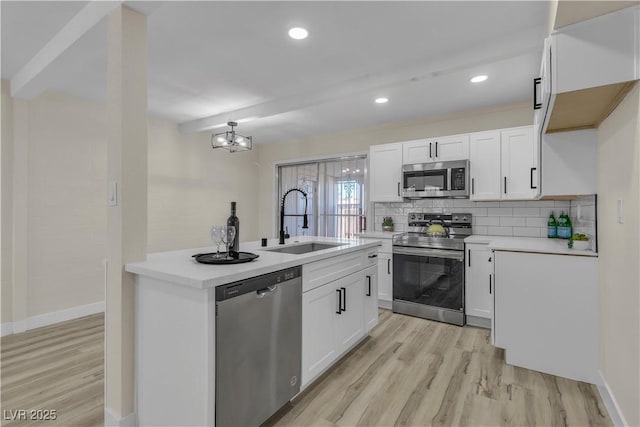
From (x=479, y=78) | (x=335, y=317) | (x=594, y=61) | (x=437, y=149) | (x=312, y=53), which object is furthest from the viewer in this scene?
(x=437, y=149)

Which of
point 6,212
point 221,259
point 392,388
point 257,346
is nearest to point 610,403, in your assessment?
point 392,388

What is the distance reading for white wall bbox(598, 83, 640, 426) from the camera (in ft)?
4.98

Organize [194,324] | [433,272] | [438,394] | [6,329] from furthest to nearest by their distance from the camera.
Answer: [433,272] → [6,329] → [438,394] → [194,324]

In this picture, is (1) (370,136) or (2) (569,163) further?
(1) (370,136)

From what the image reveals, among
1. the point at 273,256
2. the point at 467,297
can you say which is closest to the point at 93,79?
the point at 273,256

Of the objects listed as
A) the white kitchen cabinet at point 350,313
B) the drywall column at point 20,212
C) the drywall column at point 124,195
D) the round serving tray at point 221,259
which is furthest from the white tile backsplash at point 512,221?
the drywall column at point 20,212

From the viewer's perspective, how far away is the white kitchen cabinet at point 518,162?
10.6ft

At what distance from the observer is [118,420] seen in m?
1.68

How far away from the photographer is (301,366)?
76.0 inches

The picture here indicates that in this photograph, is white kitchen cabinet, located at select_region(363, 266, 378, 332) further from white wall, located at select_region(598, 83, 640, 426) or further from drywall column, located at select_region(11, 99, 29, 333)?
drywall column, located at select_region(11, 99, 29, 333)

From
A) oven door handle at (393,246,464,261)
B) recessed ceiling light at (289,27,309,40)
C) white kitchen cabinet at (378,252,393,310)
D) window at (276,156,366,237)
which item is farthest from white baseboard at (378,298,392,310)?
recessed ceiling light at (289,27,309,40)

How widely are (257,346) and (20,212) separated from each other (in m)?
3.28

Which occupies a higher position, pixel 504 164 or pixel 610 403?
pixel 504 164

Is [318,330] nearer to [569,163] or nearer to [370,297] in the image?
[370,297]
